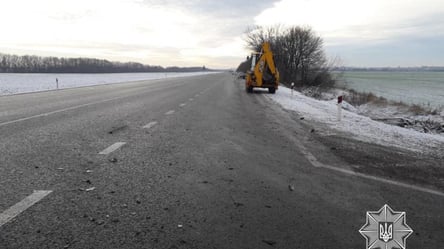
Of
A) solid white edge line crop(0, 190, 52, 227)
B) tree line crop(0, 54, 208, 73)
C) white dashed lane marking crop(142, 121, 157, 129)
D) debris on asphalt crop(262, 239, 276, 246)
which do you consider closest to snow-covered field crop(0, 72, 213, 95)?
white dashed lane marking crop(142, 121, 157, 129)

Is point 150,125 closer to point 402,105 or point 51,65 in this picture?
point 402,105

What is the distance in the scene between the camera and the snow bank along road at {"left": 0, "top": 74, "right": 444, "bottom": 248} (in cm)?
319

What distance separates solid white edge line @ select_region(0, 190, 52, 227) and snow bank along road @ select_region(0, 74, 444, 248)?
0.04 feet

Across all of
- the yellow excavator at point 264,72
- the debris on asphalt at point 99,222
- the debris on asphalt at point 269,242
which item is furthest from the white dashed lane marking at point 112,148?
the yellow excavator at point 264,72

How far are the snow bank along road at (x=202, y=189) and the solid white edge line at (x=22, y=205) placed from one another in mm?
11

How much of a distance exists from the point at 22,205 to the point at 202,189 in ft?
7.00

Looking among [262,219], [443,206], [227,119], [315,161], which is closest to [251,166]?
[315,161]

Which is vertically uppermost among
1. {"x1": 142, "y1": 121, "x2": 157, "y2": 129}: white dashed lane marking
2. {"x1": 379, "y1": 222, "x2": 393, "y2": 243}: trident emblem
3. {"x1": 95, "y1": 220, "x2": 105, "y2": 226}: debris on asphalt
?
{"x1": 379, "y1": 222, "x2": 393, "y2": 243}: trident emblem

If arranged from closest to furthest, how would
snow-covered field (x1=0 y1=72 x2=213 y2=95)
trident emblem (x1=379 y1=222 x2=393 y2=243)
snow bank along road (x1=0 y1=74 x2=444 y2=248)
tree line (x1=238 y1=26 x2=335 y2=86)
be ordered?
1. trident emblem (x1=379 y1=222 x2=393 y2=243)
2. snow bank along road (x1=0 y1=74 x2=444 y2=248)
3. snow-covered field (x1=0 y1=72 x2=213 y2=95)
4. tree line (x1=238 y1=26 x2=335 y2=86)

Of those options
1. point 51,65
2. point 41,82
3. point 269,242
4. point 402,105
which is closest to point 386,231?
point 269,242

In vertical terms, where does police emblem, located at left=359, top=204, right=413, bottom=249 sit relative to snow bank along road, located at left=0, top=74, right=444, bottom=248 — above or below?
above

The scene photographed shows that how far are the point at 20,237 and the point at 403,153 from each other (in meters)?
7.22

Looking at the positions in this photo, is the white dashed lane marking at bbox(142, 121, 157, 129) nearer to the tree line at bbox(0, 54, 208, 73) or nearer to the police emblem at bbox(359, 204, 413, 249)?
the police emblem at bbox(359, 204, 413, 249)

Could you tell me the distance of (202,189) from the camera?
4.40 metres
